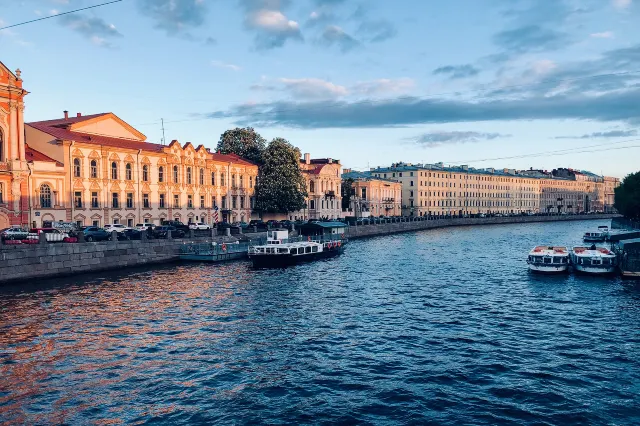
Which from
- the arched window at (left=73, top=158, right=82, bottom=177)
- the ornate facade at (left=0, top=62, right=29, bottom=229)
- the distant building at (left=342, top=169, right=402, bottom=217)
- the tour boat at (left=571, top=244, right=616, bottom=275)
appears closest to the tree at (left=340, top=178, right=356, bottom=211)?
the distant building at (left=342, top=169, right=402, bottom=217)

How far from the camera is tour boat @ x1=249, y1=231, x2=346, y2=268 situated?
48672 millimetres

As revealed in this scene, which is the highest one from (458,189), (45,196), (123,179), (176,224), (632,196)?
(458,189)

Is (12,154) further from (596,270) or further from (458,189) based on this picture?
(458,189)

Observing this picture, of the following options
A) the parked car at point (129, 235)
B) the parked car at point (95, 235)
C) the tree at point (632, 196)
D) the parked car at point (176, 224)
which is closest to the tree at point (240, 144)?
the parked car at point (176, 224)

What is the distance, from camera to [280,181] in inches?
3255

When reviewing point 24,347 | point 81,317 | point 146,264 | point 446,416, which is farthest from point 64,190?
point 446,416

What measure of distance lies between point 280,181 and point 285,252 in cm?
3384

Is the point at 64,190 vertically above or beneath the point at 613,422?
above

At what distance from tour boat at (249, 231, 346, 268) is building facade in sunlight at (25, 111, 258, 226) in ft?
36.0

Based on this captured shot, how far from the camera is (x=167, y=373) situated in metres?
18.8

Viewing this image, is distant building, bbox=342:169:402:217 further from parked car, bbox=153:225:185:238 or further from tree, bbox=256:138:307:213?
parked car, bbox=153:225:185:238

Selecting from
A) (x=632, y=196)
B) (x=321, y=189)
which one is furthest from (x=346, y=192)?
(x=632, y=196)

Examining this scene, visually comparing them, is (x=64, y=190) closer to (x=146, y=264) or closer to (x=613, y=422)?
(x=146, y=264)

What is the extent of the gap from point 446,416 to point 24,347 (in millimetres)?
17368
